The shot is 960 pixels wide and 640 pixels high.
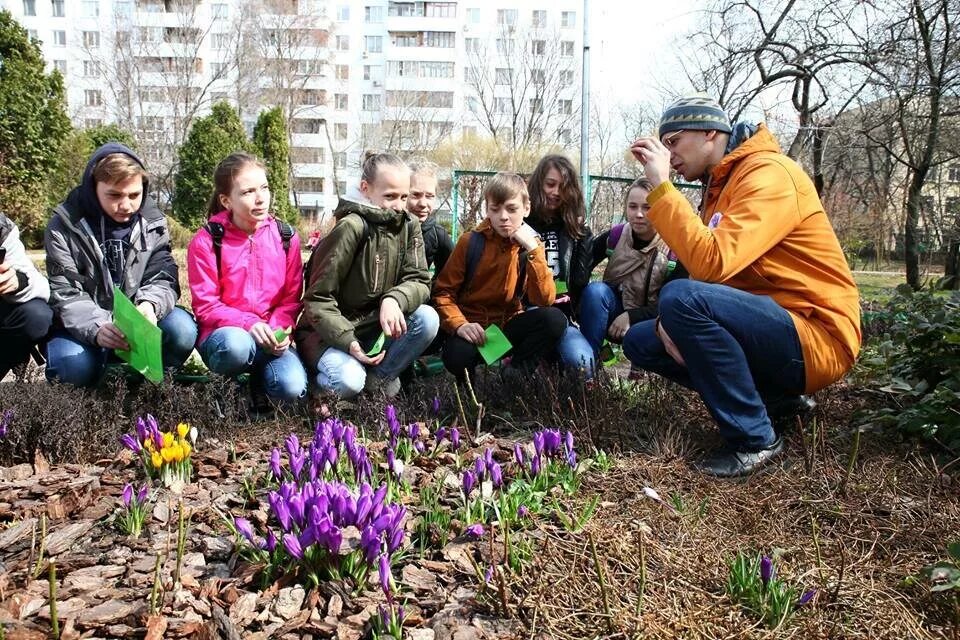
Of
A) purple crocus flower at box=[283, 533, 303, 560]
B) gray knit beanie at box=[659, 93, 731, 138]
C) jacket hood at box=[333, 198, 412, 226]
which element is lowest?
purple crocus flower at box=[283, 533, 303, 560]

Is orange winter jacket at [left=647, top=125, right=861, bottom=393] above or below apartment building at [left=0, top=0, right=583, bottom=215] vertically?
below

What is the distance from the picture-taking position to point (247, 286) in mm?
3629

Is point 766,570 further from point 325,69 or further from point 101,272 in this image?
point 325,69

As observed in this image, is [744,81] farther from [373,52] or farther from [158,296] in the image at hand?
[373,52]

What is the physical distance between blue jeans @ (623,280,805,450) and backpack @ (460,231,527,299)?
Result: 1.34m

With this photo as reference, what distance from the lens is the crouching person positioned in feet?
12.4

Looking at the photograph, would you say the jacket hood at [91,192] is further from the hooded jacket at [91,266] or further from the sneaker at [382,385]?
the sneaker at [382,385]

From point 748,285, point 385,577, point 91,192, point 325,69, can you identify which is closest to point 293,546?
point 385,577

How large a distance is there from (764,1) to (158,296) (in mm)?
13331

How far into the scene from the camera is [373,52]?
55969 mm

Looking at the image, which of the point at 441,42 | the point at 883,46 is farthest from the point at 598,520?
the point at 441,42

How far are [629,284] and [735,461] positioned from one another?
5.69ft

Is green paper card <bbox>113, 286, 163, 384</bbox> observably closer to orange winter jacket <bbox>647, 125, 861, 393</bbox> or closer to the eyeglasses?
orange winter jacket <bbox>647, 125, 861, 393</bbox>

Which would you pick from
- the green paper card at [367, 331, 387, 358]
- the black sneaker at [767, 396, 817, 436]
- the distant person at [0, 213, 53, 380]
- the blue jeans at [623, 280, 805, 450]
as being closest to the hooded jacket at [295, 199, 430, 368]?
the green paper card at [367, 331, 387, 358]
